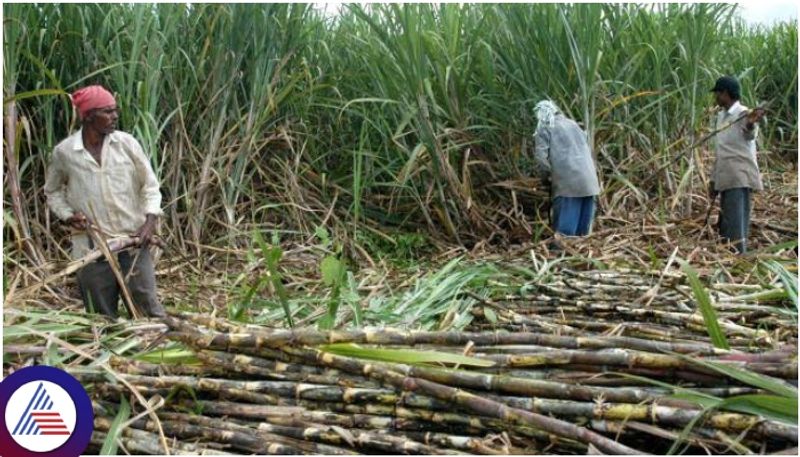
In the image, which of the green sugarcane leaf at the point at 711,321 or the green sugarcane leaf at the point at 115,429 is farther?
the green sugarcane leaf at the point at 711,321

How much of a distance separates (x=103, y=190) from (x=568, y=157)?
2.82m

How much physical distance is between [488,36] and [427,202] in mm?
1201

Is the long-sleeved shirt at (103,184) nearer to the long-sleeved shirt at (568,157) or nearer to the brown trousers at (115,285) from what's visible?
the brown trousers at (115,285)

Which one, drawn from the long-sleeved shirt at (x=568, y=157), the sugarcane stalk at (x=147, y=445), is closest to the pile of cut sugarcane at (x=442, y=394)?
the sugarcane stalk at (x=147, y=445)

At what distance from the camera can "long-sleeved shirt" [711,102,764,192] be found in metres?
5.23

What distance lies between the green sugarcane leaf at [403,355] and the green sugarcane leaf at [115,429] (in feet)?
1.46

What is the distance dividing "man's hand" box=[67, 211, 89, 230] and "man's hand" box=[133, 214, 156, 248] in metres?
0.24

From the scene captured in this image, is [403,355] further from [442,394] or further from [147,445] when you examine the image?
[147,445]

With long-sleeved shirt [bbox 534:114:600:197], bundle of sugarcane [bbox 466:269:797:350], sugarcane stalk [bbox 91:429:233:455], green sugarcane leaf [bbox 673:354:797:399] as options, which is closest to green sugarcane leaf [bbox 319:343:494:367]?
sugarcane stalk [bbox 91:429:233:455]

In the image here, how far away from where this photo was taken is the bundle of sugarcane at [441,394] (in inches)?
63.2

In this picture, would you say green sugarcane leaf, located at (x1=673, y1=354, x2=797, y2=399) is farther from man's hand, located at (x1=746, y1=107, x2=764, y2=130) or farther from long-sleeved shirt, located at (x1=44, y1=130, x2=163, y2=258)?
man's hand, located at (x1=746, y1=107, x2=764, y2=130)

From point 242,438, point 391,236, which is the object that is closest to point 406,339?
point 242,438

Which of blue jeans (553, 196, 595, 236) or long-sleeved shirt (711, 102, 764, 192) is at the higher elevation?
long-sleeved shirt (711, 102, 764, 192)

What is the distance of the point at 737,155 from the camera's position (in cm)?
525
